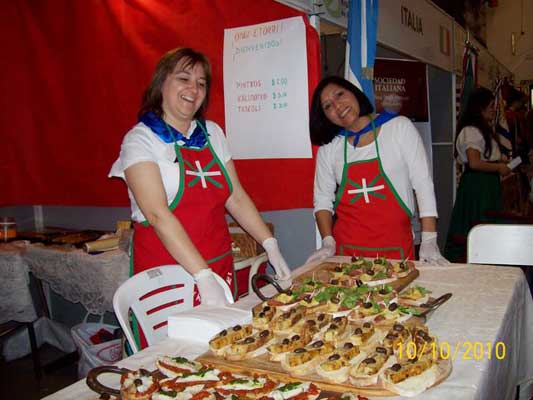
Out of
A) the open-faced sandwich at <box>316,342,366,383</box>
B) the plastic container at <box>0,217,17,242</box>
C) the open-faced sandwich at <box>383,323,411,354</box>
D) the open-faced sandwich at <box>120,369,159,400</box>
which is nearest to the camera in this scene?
the open-faced sandwich at <box>120,369,159,400</box>

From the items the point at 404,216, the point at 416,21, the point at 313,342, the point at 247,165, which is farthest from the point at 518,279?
the point at 416,21

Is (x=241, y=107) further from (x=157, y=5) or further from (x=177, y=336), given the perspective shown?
(x=177, y=336)

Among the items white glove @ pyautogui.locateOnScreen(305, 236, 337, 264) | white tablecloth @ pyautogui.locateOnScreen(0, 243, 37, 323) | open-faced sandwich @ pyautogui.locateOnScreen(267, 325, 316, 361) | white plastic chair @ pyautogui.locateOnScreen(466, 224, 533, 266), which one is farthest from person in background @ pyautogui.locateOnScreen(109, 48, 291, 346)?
white tablecloth @ pyautogui.locateOnScreen(0, 243, 37, 323)

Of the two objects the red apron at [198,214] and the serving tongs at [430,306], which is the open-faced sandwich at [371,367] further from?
the red apron at [198,214]

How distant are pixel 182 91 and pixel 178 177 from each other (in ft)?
1.26

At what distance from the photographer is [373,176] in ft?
8.95

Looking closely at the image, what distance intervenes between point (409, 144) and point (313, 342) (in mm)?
1585

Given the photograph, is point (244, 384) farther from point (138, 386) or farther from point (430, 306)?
point (430, 306)

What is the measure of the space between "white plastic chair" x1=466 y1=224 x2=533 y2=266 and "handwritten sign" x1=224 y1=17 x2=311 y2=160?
1.03 metres

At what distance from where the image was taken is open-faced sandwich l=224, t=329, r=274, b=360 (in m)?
1.38

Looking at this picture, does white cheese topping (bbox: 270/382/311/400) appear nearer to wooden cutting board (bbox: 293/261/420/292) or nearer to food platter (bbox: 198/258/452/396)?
food platter (bbox: 198/258/452/396)

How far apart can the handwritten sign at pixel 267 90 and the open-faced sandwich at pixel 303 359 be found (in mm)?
1744

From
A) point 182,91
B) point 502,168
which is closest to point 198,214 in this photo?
point 182,91

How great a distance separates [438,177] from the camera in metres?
5.94
